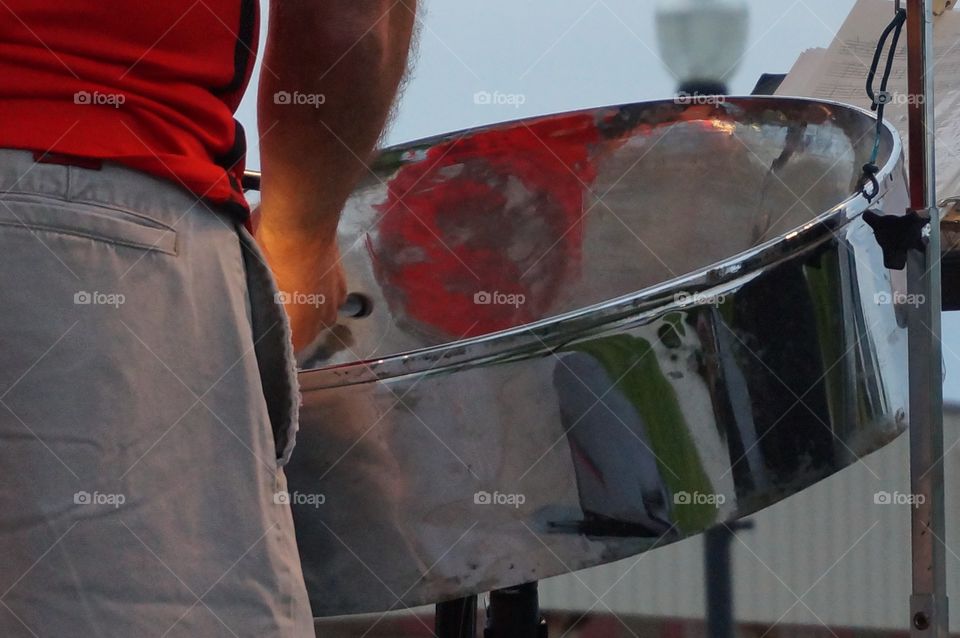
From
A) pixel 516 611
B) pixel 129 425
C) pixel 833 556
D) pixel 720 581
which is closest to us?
pixel 129 425

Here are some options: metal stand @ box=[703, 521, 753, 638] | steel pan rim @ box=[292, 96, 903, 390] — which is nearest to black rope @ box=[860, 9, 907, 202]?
steel pan rim @ box=[292, 96, 903, 390]

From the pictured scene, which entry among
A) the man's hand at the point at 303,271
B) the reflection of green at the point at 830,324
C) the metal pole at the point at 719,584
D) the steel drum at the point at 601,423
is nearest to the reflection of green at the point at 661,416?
the steel drum at the point at 601,423

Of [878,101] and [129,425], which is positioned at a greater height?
[878,101]

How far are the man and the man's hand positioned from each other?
36cm

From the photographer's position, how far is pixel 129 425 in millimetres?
708

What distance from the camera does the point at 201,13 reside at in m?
0.78

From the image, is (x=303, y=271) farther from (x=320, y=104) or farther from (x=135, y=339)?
(x=135, y=339)

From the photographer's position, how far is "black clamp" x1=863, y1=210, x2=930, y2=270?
138cm

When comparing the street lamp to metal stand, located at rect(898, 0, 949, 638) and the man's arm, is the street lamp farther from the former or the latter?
the man's arm

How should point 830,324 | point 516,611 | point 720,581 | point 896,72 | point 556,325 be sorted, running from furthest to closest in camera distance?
1. point 720,581
2. point 896,72
3. point 516,611
4. point 830,324
5. point 556,325

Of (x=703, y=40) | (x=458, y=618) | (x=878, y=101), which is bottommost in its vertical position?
(x=458, y=618)

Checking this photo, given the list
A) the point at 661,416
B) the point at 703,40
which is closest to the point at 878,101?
the point at 661,416

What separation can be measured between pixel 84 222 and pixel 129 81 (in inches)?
3.7

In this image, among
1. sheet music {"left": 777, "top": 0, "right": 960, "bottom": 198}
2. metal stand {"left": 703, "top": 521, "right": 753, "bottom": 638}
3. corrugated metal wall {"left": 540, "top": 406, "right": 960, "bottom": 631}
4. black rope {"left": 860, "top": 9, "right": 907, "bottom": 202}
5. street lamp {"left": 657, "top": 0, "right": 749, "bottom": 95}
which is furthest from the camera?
corrugated metal wall {"left": 540, "top": 406, "right": 960, "bottom": 631}
